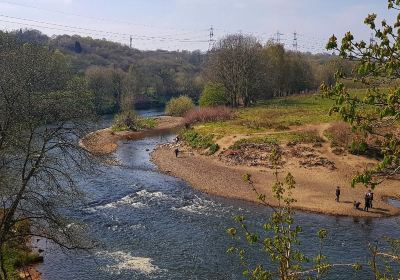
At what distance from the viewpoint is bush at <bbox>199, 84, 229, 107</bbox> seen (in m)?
97.6

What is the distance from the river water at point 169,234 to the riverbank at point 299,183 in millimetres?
1862

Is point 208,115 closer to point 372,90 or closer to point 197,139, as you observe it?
point 197,139

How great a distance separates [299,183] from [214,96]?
5326cm

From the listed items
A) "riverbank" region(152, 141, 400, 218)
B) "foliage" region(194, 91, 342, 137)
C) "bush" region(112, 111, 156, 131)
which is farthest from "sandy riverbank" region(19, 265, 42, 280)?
"bush" region(112, 111, 156, 131)

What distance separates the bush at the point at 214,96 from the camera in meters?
97.6

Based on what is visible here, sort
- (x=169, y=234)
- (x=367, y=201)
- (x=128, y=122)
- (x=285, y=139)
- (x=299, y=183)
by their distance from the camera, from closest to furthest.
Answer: (x=169, y=234) → (x=367, y=201) → (x=299, y=183) → (x=285, y=139) → (x=128, y=122)

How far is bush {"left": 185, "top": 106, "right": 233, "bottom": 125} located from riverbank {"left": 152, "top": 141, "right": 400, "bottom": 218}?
2156 cm

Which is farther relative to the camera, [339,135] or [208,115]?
[208,115]

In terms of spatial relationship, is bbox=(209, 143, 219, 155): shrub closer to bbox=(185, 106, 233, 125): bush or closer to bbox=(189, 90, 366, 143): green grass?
bbox=(189, 90, 366, 143): green grass

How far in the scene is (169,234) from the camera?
110 ft

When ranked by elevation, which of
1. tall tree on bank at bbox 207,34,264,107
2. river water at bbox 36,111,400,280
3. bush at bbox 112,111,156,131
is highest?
tall tree on bank at bbox 207,34,264,107

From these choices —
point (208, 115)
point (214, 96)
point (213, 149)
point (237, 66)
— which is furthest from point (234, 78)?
point (213, 149)

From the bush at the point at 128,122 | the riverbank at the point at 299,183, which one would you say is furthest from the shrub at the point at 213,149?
the bush at the point at 128,122

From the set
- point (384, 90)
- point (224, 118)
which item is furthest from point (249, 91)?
point (384, 90)
